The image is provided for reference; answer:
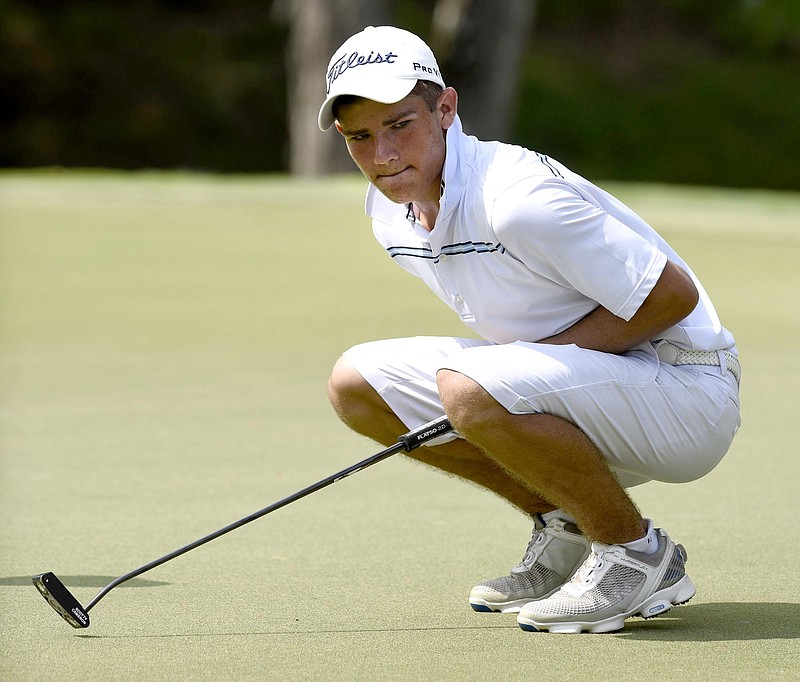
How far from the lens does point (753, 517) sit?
4.14 metres

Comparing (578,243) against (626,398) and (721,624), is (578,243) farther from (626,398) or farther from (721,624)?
(721,624)

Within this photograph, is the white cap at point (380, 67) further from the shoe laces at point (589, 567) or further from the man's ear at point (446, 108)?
the shoe laces at point (589, 567)

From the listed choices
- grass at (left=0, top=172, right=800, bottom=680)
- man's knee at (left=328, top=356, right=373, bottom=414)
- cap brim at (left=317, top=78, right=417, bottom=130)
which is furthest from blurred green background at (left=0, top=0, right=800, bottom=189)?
cap brim at (left=317, top=78, right=417, bottom=130)

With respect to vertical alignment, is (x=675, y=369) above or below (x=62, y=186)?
above

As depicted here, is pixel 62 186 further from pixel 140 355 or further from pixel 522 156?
pixel 522 156

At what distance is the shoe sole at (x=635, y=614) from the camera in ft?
9.91

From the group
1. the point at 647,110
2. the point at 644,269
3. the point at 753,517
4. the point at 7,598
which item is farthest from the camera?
the point at 647,110

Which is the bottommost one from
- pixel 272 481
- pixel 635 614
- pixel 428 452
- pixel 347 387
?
pixel 272 481

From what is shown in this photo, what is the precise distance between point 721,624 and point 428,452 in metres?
0.74

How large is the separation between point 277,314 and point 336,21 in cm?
609

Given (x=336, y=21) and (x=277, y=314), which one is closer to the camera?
(x=277, y=314)

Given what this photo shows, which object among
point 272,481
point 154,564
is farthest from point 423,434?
point 272,481

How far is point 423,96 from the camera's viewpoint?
3.10 metres

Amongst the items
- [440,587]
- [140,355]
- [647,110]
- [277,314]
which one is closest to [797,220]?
[277,314]
